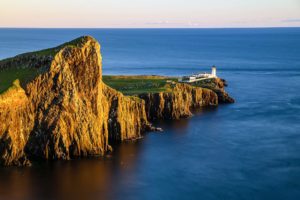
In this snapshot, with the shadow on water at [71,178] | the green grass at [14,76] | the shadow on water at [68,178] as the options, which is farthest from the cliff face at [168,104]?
the green grass at [14,76]

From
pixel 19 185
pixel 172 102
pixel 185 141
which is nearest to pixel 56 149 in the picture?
pixel 19 185

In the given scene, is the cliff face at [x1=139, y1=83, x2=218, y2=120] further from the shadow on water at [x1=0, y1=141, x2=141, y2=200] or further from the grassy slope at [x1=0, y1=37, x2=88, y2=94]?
the grassy slope at [x1=0, y1=37, x2=88, y2=94]

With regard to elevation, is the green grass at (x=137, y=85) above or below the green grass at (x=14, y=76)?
below

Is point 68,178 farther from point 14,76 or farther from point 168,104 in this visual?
point 168,104

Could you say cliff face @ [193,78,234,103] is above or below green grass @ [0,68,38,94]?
below

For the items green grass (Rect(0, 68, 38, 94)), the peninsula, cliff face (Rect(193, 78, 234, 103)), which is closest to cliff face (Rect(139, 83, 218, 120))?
cliff face (Rect(193, 78, 234, 103))

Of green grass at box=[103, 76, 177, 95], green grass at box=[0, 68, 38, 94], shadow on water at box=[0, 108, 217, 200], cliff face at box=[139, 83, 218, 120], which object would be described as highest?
green grass at box=[0, 68, 38, 94]

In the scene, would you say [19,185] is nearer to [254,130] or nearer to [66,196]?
[66,196]

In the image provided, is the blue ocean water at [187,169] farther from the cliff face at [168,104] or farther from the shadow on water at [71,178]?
the cliff face at [168,104]
